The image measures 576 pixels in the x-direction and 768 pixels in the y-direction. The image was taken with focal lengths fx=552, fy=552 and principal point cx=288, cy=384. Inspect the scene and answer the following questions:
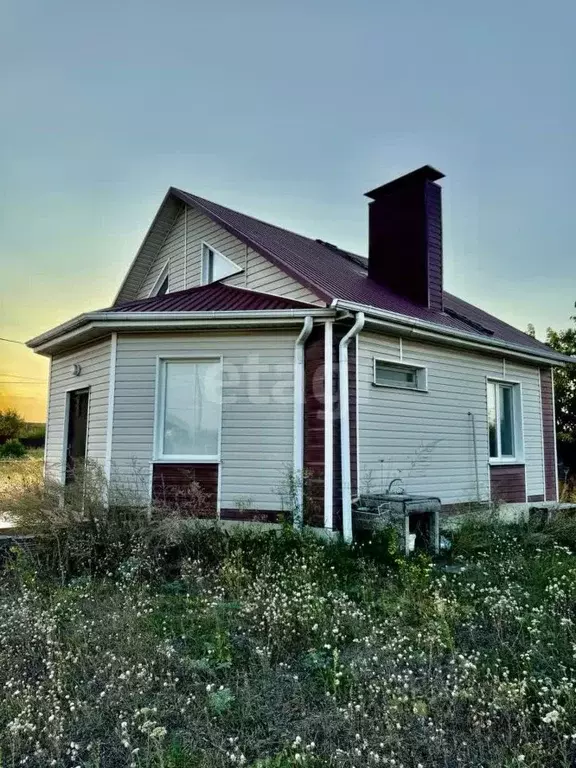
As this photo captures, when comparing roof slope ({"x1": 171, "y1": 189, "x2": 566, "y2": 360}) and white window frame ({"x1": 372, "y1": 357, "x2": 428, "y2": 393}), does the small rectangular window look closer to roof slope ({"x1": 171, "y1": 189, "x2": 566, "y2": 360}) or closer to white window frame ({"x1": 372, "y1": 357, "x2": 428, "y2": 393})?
white window frame ({"x1": 372, "y1": 357, "x2": 428, "y2": 393})

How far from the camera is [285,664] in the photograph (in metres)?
3.66

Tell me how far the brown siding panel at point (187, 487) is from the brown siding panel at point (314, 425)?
4.26 feet

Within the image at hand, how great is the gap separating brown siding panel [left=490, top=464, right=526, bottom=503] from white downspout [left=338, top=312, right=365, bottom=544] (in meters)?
3.70

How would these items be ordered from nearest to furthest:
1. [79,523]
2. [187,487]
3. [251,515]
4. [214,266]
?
[79,523], [251,515], [187,487], [214,266]

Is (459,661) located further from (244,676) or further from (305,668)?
(244,676)

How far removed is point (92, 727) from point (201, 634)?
1.23m

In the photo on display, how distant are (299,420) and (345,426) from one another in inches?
24.9

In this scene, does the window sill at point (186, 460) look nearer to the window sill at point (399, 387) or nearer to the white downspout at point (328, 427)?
the white downspout at point (328, 427)

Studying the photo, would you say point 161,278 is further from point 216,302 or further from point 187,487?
point 187,487

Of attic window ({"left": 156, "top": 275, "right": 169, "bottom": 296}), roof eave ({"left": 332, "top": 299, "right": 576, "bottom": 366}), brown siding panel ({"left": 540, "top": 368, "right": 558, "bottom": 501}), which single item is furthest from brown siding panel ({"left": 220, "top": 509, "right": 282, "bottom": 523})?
brown siding panel ({"left": 540, "top": 368, "right": 558, "bottom": 501})

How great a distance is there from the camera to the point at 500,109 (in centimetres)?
980

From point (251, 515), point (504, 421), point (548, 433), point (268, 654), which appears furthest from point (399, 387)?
point (268, 654)

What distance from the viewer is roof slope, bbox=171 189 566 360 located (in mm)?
8102

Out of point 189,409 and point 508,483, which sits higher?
point 189,409
